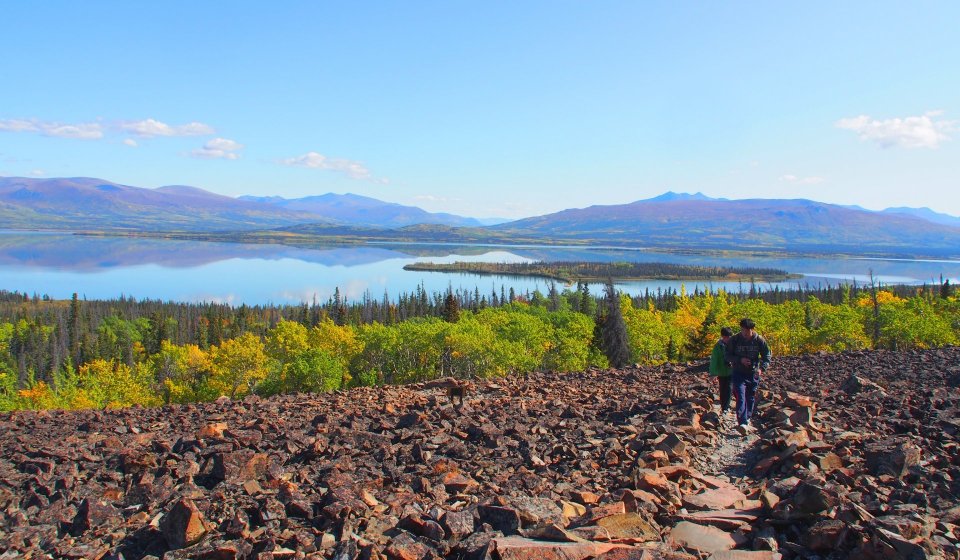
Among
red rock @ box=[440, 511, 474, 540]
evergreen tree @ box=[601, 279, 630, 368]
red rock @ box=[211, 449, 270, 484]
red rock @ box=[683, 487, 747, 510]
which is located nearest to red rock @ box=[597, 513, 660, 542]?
red rock @ box=[683, 487, 747, 510]

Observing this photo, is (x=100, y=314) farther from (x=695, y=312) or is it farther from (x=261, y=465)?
(x=261, y=465)

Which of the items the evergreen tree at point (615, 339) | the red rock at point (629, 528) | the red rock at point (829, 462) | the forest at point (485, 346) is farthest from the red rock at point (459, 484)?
the evergreen tree at point (615, 339)

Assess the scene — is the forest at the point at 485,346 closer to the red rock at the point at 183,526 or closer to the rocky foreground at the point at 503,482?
the rocky foreground at the point at 503,482

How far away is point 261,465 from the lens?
9977 millimetres

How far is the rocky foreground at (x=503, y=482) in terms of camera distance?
276 inches

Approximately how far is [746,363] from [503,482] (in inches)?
240

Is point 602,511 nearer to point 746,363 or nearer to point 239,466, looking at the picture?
point 239,466

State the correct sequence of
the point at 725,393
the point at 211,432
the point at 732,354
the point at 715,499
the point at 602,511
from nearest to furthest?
the point at 602,511
the point at 715,499
the point at 211,432
the point at 732,354
the point at 725,393

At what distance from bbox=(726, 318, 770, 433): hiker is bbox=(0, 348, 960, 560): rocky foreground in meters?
0.57

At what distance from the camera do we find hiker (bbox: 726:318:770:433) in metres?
12.5

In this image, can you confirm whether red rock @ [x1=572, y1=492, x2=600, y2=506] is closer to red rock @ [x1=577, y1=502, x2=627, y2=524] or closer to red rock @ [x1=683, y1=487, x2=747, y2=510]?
red rock @ [x1=577, y1=502, x2=627, y2=524]

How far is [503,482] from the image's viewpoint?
9438 mm

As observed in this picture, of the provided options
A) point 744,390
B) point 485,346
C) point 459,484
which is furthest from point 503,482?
point 485,346

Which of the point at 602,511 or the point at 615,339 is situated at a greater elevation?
the point at 602,511
